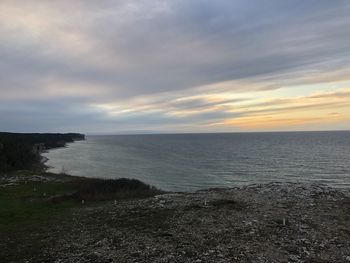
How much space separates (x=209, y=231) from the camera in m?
21.6

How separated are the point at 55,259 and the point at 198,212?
1114 cm

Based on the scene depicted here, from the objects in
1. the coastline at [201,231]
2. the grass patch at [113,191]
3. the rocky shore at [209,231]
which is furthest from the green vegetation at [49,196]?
the rocky shore at [209,231]

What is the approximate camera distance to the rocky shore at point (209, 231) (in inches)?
708

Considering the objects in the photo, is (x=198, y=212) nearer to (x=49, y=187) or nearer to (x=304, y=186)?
(x=304, y=186)

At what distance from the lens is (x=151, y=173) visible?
86.6 meters

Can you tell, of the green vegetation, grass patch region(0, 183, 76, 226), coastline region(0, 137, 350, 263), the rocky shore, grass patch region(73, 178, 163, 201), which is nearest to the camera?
the rocky shore

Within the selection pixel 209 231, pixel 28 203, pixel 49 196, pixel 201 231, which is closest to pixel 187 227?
pixel 201 231

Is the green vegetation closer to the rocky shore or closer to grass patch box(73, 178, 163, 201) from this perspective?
grass patch box(73, 178, 163, 201)

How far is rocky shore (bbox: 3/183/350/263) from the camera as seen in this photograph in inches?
708

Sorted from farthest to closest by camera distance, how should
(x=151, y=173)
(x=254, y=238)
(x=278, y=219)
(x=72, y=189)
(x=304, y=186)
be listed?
(x=151, y=173)
(x=72, y=189)
(x=304, y=186)
(x=278, y=219)
(x=254, y=238)

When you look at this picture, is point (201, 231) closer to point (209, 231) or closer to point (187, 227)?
point (209, 231)

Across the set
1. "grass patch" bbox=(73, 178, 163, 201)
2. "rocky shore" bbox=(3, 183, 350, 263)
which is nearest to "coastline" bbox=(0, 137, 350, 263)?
"rocky shore" bbox=(3, 183, 350, 263)

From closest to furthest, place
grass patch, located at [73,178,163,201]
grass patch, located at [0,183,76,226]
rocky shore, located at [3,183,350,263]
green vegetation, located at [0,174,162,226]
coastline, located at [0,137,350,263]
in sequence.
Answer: rocky shore, located at [3,183,350,263], coastline, located at [0,137,350,263], grass patch, located at [0,183,76,226], green vegetation, located at [0,174,162,226], grass patch, located at [73,178,163,201]

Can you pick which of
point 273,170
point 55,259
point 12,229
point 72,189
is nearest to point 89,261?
point 55,259
